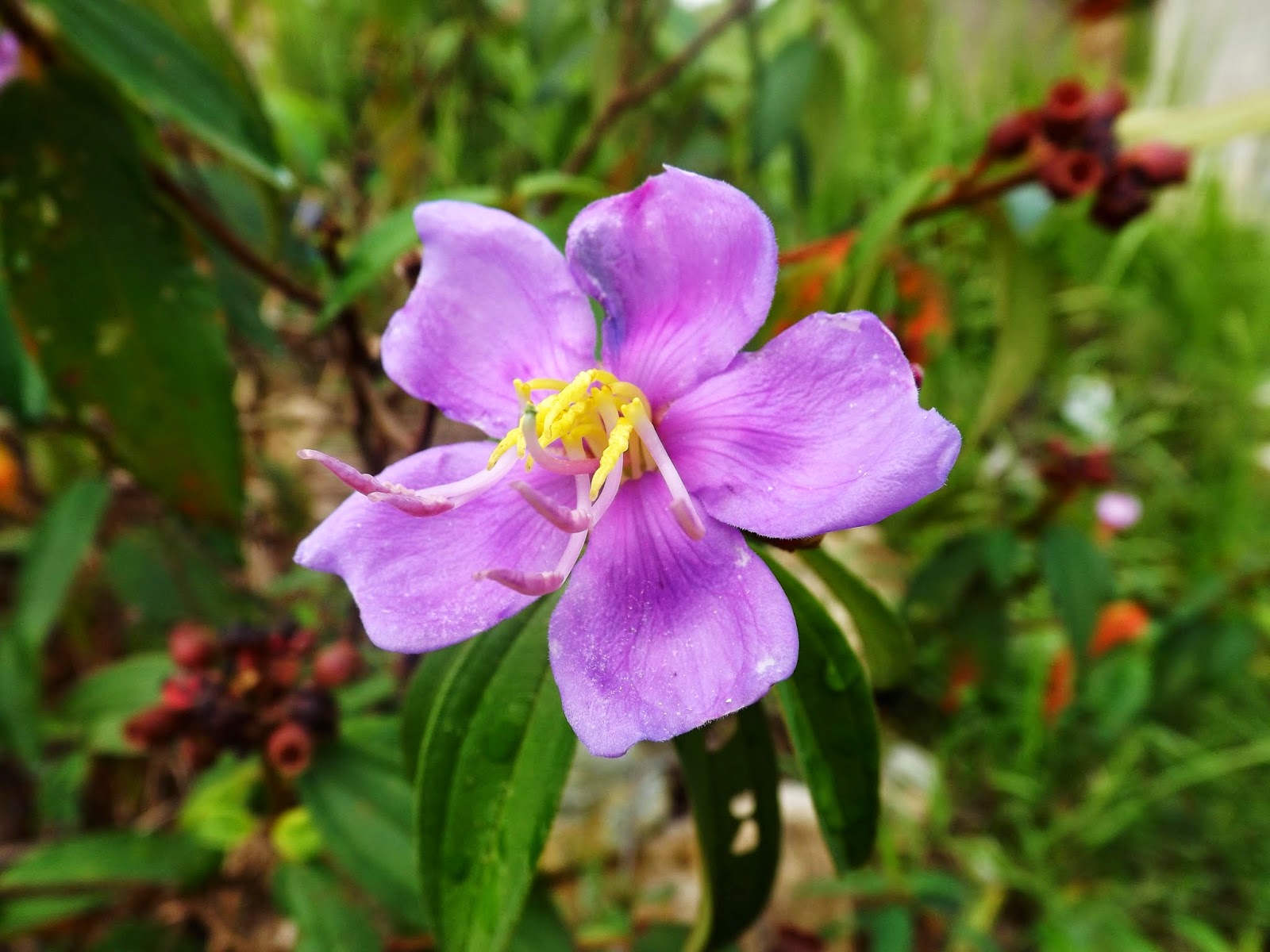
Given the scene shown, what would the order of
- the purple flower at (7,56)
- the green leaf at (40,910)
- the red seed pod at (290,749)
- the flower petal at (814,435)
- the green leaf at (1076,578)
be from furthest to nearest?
1. the green leaf at (1076,578)
2. the green leaf at (40,910)
3. the purple flower at (7,56)
4. the red seed pod at (290,749)
5. the flower petal at (814,435)

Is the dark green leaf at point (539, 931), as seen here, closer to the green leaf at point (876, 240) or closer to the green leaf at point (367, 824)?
the green leaf at point (367, 824)

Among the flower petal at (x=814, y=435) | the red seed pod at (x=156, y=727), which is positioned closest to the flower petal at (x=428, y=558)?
the flower petal at (x=814, y=435)

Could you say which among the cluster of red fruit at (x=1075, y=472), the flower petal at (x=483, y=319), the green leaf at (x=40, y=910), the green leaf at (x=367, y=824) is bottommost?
the cluster of red fruit at (x=1075, y=472)

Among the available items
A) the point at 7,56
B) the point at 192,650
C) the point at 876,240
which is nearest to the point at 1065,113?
the point at 876,240

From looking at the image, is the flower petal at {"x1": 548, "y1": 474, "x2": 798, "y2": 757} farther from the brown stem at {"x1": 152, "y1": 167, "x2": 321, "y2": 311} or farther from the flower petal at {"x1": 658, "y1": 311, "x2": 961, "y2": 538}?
the brown stem at {"x1": 152, "y1": 167, "x2": 321, "y2": 311}

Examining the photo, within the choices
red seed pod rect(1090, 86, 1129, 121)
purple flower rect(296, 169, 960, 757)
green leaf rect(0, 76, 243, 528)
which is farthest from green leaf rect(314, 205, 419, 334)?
red seed pod rect(1090, 86, 1129, 121)

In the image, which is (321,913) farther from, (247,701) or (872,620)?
(872,620)
